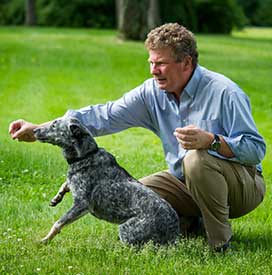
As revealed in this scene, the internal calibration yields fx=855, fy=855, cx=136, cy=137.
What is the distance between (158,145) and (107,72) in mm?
8601

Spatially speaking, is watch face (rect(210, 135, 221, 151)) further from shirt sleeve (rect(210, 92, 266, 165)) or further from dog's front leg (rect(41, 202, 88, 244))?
dog's front leg (rect(41, 202, 88, 244))

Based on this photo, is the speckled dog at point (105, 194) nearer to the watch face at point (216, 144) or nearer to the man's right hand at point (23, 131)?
the man's right hand at point (23, 131)

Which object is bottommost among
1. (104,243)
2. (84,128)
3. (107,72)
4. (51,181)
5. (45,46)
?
(45,46)

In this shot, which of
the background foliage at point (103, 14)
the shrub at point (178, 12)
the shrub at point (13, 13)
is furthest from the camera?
the shrub at point (13, 13)

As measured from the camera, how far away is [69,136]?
5.70 metres

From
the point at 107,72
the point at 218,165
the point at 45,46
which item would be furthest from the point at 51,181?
the point at 45,46

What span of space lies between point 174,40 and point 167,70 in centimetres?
20

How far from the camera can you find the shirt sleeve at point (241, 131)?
565 cm

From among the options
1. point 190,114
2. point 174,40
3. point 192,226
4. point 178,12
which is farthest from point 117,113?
point 178,12

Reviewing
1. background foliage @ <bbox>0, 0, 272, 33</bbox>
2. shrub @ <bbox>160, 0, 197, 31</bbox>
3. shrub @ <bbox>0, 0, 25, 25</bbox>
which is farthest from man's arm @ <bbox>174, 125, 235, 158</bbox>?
shrub @ <bbox>0, 0, 25, 25</bbox>

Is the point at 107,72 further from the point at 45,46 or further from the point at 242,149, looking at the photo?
the point at 242,149

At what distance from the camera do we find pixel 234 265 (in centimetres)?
550

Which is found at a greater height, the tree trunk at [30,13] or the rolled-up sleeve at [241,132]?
the rolled-up sleeve at [241,132]

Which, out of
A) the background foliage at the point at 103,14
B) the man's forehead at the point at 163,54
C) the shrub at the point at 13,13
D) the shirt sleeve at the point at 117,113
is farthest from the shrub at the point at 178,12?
the man's forehead at the point at 163,54
